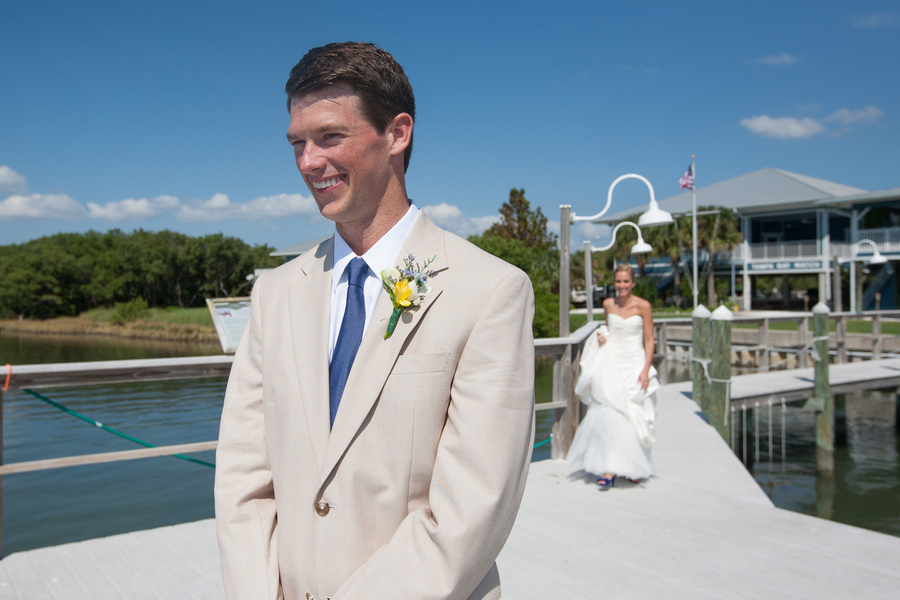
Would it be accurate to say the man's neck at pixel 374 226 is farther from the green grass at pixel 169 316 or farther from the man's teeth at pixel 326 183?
the green grass at pixel 169 316

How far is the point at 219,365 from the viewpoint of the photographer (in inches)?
153

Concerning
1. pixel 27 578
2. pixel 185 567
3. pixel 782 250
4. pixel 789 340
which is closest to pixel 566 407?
pixel 185 567

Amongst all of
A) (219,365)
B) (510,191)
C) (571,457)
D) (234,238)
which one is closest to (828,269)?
(510,191)

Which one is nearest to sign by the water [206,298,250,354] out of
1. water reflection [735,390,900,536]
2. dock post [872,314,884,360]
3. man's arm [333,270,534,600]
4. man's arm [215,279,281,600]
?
man's arm [215,279,281,600]

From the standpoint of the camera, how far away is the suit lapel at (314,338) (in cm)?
138

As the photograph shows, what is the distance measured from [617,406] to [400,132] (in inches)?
164

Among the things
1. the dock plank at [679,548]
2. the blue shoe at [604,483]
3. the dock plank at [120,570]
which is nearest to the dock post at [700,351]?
the dock plank at [679,548]

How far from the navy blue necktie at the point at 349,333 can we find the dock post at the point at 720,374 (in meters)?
7.31

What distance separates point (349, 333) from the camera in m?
1.44

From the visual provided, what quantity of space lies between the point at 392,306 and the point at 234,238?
217 ft

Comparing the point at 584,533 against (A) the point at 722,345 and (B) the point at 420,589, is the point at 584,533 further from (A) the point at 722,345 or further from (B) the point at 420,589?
(A) the point at 722,345

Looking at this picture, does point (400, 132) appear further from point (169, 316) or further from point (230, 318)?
point (169, 316)

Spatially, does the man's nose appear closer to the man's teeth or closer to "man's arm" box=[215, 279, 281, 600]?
the man's teeth

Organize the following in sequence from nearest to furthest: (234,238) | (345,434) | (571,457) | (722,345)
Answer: (345,434), (571,457), (722,345), (234,238)
